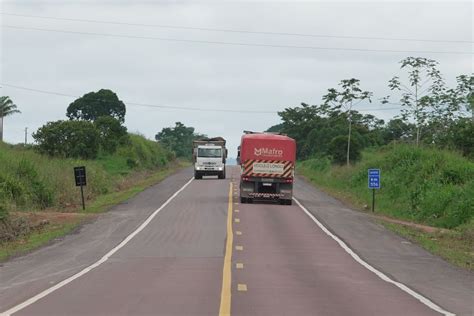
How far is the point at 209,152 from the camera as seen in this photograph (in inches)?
2261

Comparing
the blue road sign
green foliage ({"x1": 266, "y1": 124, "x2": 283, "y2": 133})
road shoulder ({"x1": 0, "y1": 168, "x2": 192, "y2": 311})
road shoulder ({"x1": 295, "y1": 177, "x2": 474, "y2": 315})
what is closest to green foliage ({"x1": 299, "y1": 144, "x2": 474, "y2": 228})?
the blue road sign

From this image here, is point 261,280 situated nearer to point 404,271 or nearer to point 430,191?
point 404,271

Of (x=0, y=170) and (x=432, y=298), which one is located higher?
(x=0, y=170)

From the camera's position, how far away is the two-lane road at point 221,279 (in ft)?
37.0

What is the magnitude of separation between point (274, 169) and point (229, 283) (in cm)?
2141

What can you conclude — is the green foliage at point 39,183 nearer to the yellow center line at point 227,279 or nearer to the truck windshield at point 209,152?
the truck windshield at point 209,152

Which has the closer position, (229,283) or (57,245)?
(229,283)

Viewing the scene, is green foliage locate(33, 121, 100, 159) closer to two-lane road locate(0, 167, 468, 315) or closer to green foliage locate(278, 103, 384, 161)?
green foliage locate(278, 103, 384, 161)

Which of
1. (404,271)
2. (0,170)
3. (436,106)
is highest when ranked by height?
(436,106)

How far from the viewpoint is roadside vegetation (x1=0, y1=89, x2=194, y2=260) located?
26.4m

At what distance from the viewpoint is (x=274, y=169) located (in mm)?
34781

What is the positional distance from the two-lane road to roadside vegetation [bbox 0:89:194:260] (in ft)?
13.1

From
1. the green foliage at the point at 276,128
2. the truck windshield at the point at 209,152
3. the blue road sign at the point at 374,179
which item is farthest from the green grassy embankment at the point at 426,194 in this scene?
the green foliage at the point at 276,128

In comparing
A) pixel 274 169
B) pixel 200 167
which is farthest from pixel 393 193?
pixel 200 167
